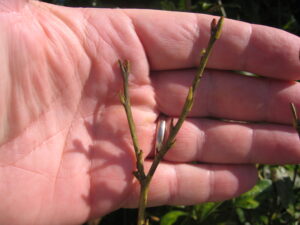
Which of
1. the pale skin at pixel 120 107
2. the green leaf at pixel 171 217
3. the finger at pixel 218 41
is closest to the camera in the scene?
the pale skin at pixel 120 107

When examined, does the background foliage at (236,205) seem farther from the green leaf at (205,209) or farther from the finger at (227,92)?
the finger at (227,92)

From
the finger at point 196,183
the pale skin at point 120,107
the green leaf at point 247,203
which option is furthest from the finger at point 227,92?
the green leaf at point 247,203

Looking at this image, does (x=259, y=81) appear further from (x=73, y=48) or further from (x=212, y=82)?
(x=73, y=48)

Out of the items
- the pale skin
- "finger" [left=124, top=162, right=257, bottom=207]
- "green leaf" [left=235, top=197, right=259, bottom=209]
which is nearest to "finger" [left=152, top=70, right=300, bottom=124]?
the pale skin

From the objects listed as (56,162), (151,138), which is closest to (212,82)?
(151,138)

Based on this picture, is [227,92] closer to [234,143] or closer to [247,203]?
[234,143]

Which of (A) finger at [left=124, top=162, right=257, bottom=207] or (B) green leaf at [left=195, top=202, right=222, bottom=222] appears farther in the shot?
(B) green leaf at [left=195, top=202, right=222, bottom=222]

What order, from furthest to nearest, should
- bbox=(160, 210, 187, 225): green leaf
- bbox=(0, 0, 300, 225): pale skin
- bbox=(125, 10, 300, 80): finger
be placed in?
bbox=(160, 210, 187, 225): green leaf
bbox=(125, 10, 300, 80): finger
bbox=(0, 0, 300, 225): pale skin

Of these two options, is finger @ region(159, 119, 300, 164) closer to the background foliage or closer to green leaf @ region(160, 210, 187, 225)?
the background foliage
